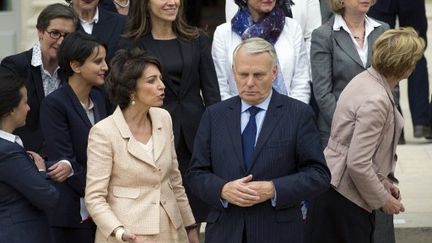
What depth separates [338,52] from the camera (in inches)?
309

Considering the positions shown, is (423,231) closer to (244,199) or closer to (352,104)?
(352,104)

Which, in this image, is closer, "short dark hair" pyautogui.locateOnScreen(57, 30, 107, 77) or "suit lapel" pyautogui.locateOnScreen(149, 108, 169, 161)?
"suit lapel" pyautogui.locateOnScreen(149, 108, 169, 161)

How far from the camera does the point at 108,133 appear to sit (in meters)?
6.46

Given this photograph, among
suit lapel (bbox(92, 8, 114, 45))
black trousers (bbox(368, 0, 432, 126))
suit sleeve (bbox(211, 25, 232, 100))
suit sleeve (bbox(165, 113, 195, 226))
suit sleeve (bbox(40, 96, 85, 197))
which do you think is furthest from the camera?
black trousers (bbox(368, 0, 432, 126))

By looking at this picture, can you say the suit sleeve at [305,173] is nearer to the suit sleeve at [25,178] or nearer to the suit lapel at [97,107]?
the suit sleeve at [25,178]

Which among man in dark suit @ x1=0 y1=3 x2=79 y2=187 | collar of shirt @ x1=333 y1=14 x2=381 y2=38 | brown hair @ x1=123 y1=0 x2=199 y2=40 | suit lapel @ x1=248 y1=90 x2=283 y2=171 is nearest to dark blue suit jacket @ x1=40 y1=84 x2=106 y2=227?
man in dark suit @ x1=0 y1=3 x2=79 y2=187

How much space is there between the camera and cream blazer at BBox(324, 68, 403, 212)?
6910 mm

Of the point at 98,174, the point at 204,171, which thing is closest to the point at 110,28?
the point at 98,174

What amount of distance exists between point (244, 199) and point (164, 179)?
1.91 ft

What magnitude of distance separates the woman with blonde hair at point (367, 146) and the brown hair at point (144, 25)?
1.06 meters

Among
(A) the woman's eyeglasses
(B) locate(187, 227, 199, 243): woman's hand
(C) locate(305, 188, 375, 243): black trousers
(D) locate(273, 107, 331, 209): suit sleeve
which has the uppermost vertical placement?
(A) the woman's eyeglasses

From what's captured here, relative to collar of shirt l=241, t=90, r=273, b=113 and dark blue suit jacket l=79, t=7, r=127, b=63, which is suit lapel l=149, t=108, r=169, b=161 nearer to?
collar of shirt l=241, t=90, r=273, b=113

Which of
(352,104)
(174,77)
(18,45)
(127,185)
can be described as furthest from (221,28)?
(18,45)

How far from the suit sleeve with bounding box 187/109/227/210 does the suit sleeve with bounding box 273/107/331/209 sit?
0.30 meters
